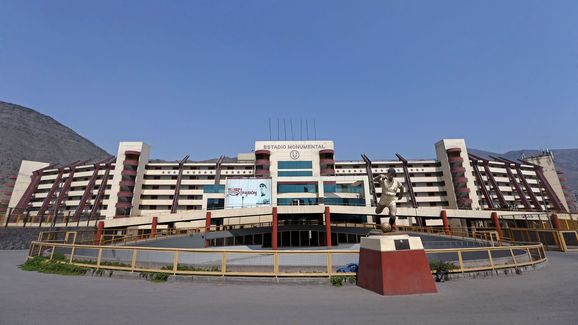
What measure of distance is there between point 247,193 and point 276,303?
40.9m

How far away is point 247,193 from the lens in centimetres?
4762

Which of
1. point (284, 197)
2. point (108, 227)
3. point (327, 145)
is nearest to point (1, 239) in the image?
point (108, 227)

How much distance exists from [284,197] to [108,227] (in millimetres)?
30192

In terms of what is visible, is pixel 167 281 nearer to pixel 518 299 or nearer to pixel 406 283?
pixel 406 283

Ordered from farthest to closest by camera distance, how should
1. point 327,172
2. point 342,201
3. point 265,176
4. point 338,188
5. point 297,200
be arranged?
1. point 327,172
2. point 265,176
3. point 338,188
4. point 297,200
5. point 342,201

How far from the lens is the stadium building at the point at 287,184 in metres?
51.8

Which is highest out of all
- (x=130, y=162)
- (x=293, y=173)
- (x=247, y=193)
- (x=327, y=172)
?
(x=130, y=162)

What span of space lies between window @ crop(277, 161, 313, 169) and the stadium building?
0.25 m

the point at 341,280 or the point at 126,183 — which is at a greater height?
the point at 126,183

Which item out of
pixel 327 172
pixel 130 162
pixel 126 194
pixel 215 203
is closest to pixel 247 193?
pixel 215 203

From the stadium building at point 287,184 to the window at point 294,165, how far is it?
0.82 ft

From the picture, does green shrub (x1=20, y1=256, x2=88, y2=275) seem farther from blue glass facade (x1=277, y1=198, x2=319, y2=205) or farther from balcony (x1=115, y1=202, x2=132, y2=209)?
balcony (x1=115, y1=202, x2=132, y2=209)

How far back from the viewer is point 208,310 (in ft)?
22.2

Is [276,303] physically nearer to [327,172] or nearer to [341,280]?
[341,280]
